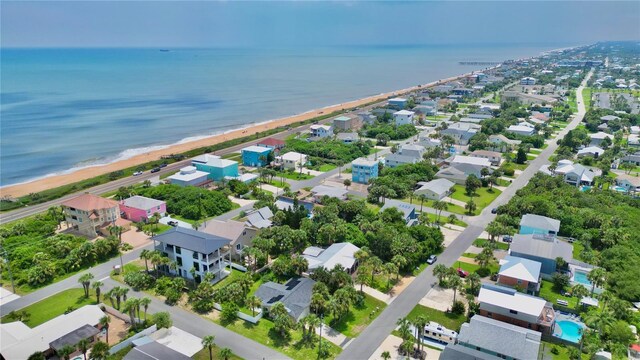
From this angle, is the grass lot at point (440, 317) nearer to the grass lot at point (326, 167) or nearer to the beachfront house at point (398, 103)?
the grass lot at point (326, 167)

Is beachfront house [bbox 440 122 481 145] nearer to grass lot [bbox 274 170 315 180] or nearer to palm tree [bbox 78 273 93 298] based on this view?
grass lot [bbox 274 170 315 180]

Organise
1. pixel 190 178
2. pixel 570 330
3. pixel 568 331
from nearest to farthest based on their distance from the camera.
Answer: pixel 568 331, pixel 570 330, pixel 190 178

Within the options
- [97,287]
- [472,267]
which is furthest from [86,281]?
[472,267]

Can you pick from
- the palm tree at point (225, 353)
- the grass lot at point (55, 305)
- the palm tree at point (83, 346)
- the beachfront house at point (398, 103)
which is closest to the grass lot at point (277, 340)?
the palm tree at point (225, 353)

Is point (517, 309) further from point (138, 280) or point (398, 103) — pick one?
point (398, 103)

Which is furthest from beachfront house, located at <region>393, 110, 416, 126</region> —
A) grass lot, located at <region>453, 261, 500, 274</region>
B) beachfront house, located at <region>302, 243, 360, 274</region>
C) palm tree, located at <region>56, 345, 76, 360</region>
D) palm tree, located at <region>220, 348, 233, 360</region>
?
palm tree, located at <region>56, 345, 76, 360</region>

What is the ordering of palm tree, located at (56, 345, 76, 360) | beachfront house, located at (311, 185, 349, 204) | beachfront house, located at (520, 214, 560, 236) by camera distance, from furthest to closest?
beachfront house, located at (311, 185, 349, 204) → beachfront house, located at (520, 214, 560, 236) → palm tree, located at (56, 345, 76, 360)

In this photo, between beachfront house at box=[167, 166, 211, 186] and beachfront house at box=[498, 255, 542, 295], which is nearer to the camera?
beachfront house at box=[498, 255, 542, 295]
